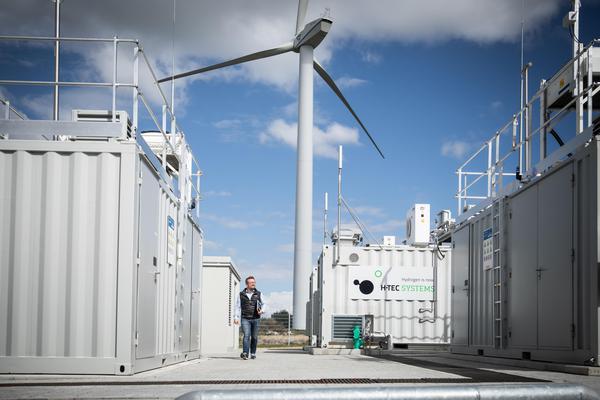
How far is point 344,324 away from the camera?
67.5 ft

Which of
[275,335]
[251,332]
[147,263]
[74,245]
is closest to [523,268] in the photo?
[251,332]

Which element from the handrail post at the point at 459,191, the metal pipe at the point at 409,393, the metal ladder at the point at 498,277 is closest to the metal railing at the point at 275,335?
the handrail post at the point at 459,191

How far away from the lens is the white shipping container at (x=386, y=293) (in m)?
20.8

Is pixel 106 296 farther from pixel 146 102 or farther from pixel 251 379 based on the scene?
pixel 146 102

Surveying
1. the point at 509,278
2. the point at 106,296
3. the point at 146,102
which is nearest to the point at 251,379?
the point at 106,296

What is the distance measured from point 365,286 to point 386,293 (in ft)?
2.13

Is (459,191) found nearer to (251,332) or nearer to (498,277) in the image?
(498,277)

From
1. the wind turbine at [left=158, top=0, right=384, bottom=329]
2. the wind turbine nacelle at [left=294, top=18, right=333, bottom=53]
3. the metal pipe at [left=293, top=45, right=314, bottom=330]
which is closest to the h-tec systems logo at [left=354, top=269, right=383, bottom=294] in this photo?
the wind turbine at [left=158, top=0, right=384, bottom=329]

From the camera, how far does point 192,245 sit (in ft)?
51.2

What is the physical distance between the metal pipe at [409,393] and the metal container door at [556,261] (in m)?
7.14

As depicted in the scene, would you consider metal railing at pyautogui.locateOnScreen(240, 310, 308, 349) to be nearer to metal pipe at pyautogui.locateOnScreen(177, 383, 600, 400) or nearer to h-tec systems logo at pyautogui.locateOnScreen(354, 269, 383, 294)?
h-tec systems logo at pyautogui.locateOnScreen(354, 269, 383, 294)

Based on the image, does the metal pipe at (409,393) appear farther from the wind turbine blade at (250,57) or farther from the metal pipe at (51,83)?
the wind turbine blade at (250,57)

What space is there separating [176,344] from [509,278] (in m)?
6.44

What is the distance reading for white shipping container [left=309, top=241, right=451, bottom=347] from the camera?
68.1 feet
